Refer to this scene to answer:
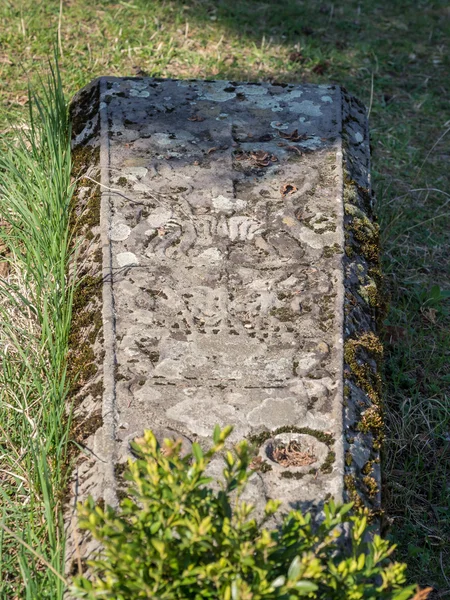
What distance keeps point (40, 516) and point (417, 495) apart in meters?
1.55

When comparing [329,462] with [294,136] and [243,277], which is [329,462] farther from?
[294,136]

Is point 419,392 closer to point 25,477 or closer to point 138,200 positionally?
point 138,200

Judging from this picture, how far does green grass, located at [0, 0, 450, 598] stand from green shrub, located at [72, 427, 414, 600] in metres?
1.42

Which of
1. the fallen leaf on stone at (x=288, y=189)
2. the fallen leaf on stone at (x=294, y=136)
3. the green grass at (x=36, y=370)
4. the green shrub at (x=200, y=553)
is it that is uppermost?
the fallen leaf on stone at (x=294, y=136)

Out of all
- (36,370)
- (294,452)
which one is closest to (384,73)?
(36,370)

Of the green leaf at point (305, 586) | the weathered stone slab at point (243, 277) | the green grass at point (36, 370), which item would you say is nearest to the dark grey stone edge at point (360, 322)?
the weathered stone slab at point (243, 277)

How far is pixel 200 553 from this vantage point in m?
1.74

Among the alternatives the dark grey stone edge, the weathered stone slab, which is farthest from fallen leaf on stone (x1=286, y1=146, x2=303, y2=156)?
the dark grey stone edge

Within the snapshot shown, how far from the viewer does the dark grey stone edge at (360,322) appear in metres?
2.34

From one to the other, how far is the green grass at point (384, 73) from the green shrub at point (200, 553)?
142 cm

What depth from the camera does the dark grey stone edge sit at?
2344mm

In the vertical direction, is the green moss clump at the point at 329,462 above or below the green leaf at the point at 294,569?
below

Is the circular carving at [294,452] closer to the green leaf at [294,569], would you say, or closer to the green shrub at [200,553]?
the green shrub at [200,553]

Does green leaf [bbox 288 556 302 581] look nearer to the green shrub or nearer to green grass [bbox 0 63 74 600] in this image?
the green shrub
